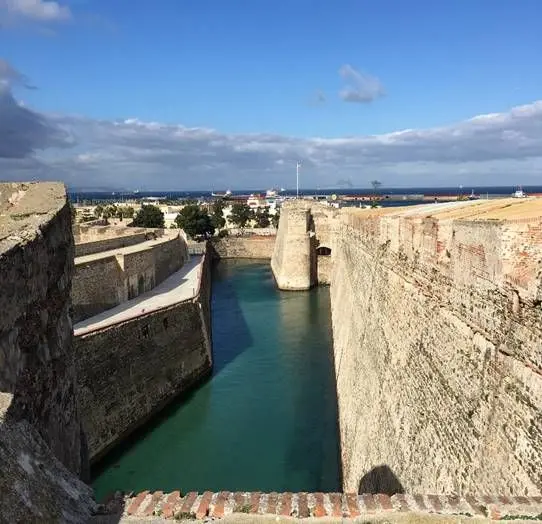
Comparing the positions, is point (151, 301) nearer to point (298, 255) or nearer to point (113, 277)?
point (113, 277)

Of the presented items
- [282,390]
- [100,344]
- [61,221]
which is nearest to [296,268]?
[282,390]

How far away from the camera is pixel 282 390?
17938mm

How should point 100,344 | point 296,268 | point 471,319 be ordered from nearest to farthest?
1. point 471,319
2. point 100,344
3. point 296,268

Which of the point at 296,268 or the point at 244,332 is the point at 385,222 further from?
the point at 296,268

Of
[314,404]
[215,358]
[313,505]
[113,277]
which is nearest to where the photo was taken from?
[313,505]

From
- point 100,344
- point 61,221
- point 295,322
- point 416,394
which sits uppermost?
point 61,221

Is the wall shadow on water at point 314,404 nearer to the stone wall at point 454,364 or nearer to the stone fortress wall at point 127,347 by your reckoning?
the stone wall at point 454,364

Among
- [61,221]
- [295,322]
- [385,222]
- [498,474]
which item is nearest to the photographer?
[498,474]

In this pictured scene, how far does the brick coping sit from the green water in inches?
346

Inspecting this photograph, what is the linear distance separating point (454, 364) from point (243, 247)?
1859 inches

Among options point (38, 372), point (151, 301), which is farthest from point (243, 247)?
point (38, 372)

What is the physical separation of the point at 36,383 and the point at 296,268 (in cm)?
3227

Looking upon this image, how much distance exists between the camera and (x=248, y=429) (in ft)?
49.8

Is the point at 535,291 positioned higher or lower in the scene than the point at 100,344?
higher
